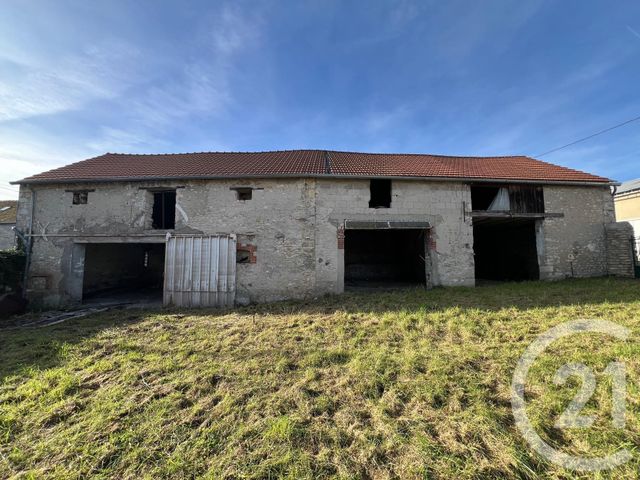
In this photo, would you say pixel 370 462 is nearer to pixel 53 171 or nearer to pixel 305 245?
pixel 305 245

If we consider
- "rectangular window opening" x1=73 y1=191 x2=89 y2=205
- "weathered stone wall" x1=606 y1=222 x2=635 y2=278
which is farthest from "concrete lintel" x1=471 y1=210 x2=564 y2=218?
"rectangular window opening" x1=73 y1=191 x2=89 y2=205

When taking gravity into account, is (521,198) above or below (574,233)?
above

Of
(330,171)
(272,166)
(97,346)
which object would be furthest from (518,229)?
(97,346)

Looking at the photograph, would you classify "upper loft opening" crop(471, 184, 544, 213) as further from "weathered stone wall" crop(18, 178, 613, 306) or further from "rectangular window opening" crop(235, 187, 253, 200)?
"rectangular window opening" crop(235, 187, 253, 200)

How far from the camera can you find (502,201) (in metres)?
9.77

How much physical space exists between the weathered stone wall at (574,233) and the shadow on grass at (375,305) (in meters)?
0.65

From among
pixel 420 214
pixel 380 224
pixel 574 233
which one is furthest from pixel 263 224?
pixel 574 233

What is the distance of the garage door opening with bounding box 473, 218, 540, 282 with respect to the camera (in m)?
10.7

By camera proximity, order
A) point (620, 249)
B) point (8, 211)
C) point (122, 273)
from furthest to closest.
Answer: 1. point (8, 211)
2. point (122, 273)
3. point (620, 249)

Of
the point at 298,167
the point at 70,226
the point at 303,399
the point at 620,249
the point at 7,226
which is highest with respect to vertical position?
the point at 298,167

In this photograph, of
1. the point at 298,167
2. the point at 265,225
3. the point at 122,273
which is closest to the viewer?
the point at 265,225

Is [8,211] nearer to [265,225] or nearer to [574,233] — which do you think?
[265,225]

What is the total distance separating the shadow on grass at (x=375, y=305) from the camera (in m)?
5.21

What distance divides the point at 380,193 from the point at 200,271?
21.3 feet
